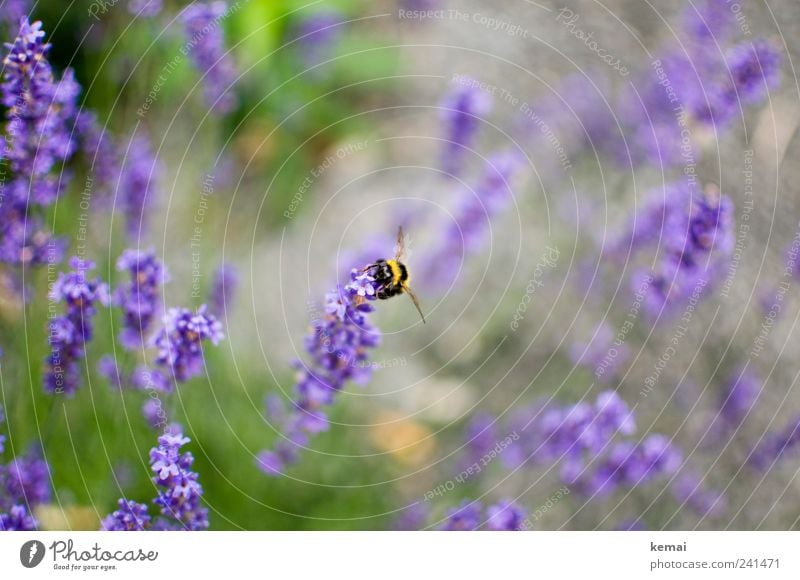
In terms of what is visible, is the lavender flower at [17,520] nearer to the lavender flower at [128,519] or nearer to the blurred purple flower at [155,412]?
the lavender flower at [128,519]

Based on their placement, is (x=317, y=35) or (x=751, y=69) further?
(x=317, y=35)

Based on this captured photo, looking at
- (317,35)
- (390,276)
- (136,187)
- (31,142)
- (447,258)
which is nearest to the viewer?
(31,142)

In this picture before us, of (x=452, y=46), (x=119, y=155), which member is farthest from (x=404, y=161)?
(x=119, y=155)

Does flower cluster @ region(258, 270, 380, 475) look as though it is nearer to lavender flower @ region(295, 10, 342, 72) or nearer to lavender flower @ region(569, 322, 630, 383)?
lavender flower @ region(569, 322, 630, 383)

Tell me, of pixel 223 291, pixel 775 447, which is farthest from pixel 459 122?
pixel 775 447

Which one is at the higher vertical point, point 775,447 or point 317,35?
point 317,35

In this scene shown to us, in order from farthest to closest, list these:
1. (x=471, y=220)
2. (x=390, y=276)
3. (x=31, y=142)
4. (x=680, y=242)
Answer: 1. (x=471, y=220)
2. (x=680, y=242)
3. (x=390, y=276)
4. (x=31, y=142)

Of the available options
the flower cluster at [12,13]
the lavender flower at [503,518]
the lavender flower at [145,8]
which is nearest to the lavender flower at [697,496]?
the lavender flower at [503,518]

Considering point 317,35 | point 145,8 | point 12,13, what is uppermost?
point 317,35
